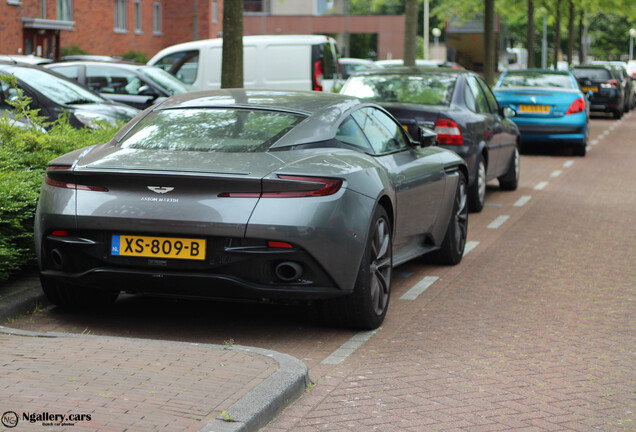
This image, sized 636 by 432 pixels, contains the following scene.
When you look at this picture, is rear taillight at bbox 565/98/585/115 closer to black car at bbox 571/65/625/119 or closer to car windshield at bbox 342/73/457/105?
car windshield at bbox 342/73/457/105

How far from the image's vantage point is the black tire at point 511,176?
14.2 m

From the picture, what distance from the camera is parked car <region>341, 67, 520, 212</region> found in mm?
11312

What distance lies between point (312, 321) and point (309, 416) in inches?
76.5

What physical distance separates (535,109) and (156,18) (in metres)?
35.6

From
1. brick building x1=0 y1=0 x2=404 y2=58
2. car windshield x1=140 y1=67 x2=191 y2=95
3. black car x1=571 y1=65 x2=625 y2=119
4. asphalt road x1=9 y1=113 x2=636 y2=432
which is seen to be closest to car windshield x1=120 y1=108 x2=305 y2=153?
asphalt road x1=9 y1=113 x2=636 y2=432

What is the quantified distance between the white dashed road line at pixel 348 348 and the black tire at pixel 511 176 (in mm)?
8324

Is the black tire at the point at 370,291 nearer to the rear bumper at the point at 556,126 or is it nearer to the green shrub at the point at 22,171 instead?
the green shrub at the point at 22,171

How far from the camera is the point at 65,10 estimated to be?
1639 inches

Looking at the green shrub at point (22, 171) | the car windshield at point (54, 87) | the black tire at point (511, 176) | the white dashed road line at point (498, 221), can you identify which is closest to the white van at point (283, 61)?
the black tire at point (511, 176)

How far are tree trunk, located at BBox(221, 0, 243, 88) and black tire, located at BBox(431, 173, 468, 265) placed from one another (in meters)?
4.42

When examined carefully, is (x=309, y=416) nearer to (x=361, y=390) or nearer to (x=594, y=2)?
(x=361, y=390)

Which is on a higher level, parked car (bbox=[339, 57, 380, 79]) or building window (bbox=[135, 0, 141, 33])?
building window (bbox=[135, 0, 141, 33])

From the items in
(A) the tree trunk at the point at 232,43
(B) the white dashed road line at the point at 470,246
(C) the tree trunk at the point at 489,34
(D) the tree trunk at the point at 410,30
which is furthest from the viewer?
(C) the tree trunk at the point at 489,34
